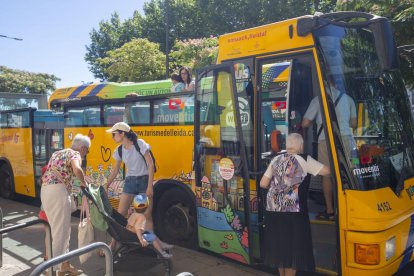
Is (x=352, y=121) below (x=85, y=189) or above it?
above

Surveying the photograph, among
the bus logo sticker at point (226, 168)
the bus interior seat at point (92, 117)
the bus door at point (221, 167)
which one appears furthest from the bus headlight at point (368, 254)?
the bus interior seat at point (92, 117)

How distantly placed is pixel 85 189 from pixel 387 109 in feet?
11.5

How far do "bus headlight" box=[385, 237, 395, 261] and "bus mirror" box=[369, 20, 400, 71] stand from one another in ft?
5.23

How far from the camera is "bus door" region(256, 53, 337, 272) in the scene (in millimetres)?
4461

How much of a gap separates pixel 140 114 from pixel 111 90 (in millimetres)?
5225

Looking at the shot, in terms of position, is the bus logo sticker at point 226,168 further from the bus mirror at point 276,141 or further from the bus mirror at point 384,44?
the bus mirror at point 384,44

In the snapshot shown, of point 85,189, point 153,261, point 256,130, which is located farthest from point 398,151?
point 85,189

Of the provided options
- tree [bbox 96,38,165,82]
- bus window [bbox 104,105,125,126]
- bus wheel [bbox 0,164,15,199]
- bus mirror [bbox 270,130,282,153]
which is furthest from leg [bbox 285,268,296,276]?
tree [bbox 96,38,165,82]

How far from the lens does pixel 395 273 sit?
13.4 feet

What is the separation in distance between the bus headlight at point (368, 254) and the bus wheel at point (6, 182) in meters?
8.99

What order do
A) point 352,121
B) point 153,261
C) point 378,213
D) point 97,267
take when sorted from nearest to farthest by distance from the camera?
point 378,213, point 352,121, point 153,261, point 97,267

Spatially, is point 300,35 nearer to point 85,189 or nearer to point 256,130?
point 256,130

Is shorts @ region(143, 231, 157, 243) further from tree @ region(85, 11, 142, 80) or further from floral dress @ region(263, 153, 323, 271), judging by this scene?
tree @ region(85, 11, 142, 80)

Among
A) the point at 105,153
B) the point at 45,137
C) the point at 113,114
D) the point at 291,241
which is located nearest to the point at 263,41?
the point at 291,241
